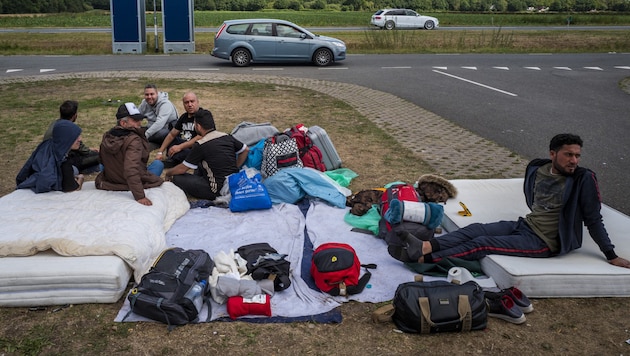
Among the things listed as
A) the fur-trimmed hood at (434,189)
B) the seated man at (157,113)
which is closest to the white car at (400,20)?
the seated man at (157,113)

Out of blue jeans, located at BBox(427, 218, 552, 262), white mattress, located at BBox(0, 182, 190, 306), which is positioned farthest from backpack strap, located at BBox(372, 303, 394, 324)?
white mattress, located at BBox(0, 182, 190, 306)

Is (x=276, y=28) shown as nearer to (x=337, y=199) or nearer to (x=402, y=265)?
(x=337, y=199)

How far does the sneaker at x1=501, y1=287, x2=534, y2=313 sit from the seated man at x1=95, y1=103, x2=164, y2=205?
389 cm

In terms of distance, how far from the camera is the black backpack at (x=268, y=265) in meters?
5.54

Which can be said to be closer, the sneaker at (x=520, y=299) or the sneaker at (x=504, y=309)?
the sneaker at (x=504, y=309)

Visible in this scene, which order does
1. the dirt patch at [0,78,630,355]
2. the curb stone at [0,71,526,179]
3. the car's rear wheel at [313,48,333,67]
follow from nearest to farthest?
the dirt patch at [0,78,630,355] → the curb stone at [0,71,526,179] → the car's rear wheel at [313,48,333,67]

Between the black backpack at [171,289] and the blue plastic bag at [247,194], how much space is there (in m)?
1.83

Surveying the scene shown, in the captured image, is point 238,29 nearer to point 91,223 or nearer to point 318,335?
point 91,223

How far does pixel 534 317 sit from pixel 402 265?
1.39 meters

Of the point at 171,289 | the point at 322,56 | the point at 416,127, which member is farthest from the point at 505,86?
the point at 171,289

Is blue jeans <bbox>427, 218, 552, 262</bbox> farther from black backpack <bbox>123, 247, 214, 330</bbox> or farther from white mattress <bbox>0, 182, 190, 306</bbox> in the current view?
white mattress <bbox>0, 182, 190, 306</bbox>

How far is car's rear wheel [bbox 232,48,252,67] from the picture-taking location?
69.1ft

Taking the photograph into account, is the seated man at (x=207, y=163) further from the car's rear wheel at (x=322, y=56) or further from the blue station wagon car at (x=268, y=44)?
the car's rear wheel at (x=322, y=56)

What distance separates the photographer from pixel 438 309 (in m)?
4.86
